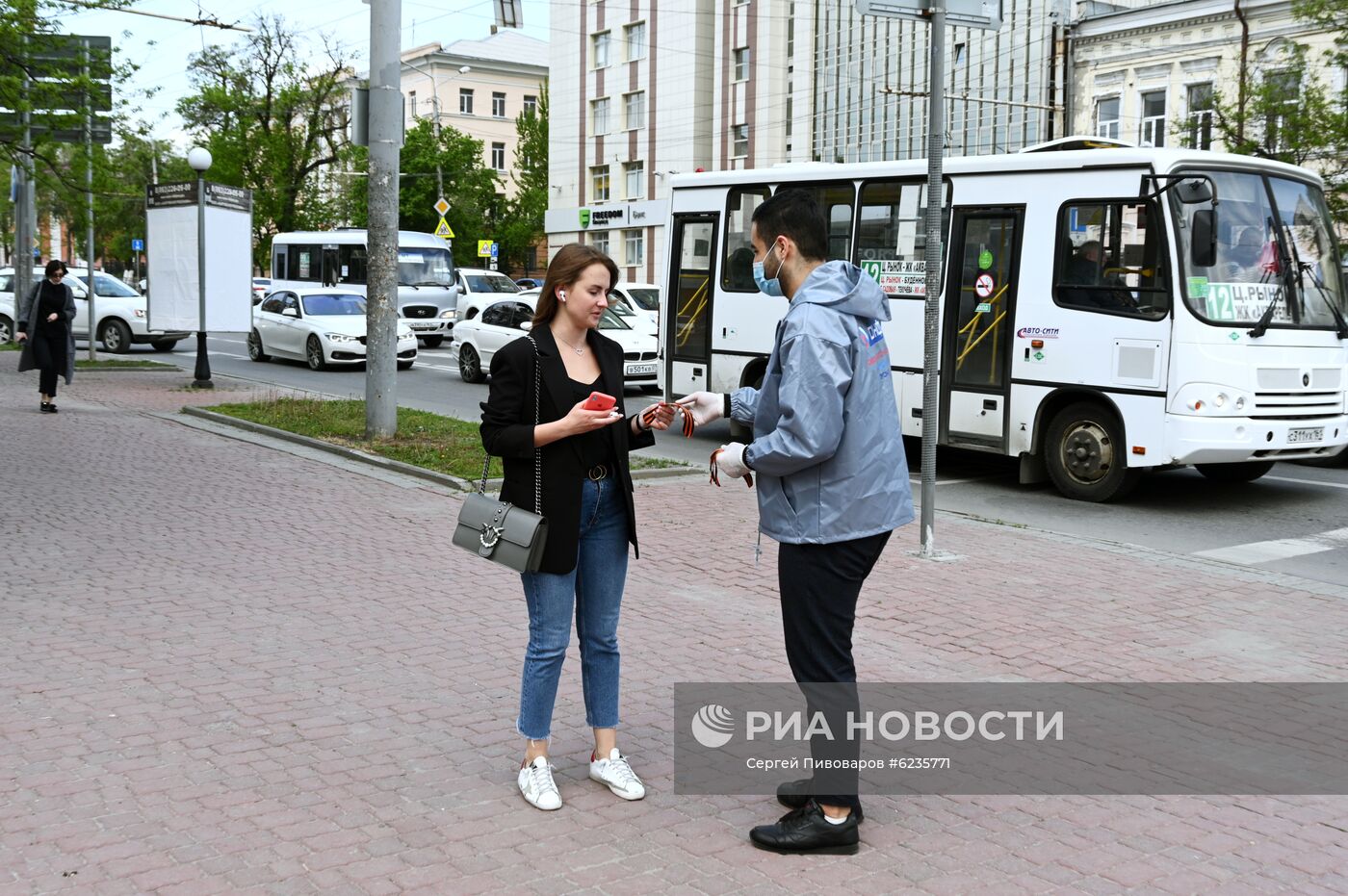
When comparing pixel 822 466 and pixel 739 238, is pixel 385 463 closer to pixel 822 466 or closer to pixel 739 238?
pixel 739 238

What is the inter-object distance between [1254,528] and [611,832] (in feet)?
26.3

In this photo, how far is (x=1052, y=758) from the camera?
516cm

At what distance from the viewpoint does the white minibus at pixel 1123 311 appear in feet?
36.1

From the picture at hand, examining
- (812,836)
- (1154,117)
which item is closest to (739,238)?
(812,836)

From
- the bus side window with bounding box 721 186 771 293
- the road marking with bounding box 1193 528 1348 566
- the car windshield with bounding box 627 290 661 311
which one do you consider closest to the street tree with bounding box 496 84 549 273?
the car windshield with bounding box 627 290 661 311

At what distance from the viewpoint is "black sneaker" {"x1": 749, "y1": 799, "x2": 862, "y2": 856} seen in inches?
165

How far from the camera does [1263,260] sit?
37.2 feet

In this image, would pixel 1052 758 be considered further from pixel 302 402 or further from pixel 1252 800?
pixel 302 402

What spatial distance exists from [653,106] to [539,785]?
5313cm

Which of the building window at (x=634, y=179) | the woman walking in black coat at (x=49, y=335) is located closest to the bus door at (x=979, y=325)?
the woman walking in black coat at (x=49, y=335)

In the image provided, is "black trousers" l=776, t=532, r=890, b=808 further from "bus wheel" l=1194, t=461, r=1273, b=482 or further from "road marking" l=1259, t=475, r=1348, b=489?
"road marking" l=1259, t=475, r=1348, b=489

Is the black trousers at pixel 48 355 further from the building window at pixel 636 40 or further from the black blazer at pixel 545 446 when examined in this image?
the building window at pixel 636 40

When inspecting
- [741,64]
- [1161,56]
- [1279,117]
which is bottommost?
[1279,117]

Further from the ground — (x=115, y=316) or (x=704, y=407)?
(x=115, y=316)
